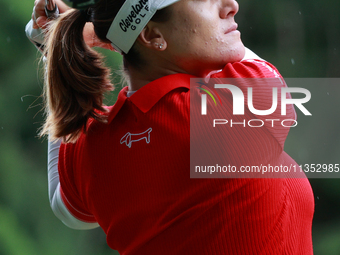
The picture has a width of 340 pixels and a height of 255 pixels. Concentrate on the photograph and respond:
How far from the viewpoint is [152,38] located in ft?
1.74

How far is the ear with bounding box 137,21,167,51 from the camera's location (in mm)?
520

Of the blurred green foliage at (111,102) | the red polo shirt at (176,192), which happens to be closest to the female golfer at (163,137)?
the red polo shirt at (176,192)

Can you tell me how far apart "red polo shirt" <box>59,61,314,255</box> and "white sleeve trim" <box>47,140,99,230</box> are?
5.1 inches

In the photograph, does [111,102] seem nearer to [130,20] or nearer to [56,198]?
[56,198]

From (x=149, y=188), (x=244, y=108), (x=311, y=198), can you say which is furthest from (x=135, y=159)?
(x=311, y=198)

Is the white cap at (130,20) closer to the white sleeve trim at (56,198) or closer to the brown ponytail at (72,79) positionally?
the brown ponytail at (72,79)

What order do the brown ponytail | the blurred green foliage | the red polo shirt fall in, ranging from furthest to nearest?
1. the blurred green foliage
2. the brown ponytail
3. the red polo shirt

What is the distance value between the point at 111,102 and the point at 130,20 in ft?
3.66

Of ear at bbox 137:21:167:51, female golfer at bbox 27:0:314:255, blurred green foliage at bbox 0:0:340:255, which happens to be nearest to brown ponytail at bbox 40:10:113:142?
female golfer at bbox 27:0:314:255

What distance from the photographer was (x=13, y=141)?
1.53 m

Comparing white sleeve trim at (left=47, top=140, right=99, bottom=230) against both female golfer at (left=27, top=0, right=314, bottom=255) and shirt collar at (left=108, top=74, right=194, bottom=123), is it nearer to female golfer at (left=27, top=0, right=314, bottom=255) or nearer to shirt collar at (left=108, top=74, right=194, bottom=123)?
female golfer at (left=27, top=0, right=314, bottom=255)

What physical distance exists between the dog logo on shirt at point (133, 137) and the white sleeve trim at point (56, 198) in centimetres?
22

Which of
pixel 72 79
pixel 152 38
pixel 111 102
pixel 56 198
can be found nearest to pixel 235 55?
pixel 152 38

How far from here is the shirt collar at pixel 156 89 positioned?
51cm
